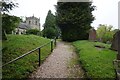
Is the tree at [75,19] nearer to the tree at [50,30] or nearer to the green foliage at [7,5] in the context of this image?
the tree at [50,30]

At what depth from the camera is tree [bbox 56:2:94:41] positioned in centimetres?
2752

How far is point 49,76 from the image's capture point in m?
8.57

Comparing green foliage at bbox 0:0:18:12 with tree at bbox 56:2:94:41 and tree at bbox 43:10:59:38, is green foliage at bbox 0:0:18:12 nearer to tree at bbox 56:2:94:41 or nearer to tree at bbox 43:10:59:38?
tree at bbox 56:2:94:41

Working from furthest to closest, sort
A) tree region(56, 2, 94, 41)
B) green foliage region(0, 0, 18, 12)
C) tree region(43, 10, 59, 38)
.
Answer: tree region(43, 10, 59, 38) → tree region(56, 2, 94, 41) → green foliage region(0, 0, 18, 12)

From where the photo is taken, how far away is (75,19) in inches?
1078

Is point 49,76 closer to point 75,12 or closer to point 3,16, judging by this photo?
point 3,16

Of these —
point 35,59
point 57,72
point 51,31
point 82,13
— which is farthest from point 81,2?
point 57,72

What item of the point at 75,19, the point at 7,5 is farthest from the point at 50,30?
the point at 7,5

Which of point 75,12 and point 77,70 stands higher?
point 75,12

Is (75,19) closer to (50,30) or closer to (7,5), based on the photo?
(50,30)

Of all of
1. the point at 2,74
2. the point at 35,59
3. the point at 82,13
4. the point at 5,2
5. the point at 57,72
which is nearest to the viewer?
the point at 2,74

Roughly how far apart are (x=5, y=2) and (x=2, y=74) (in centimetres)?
386

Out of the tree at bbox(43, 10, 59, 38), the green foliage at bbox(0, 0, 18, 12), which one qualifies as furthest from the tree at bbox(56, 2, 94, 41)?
the green foliage at bbox(0, 0, 18, 12)

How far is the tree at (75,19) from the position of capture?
2752 centimetres
